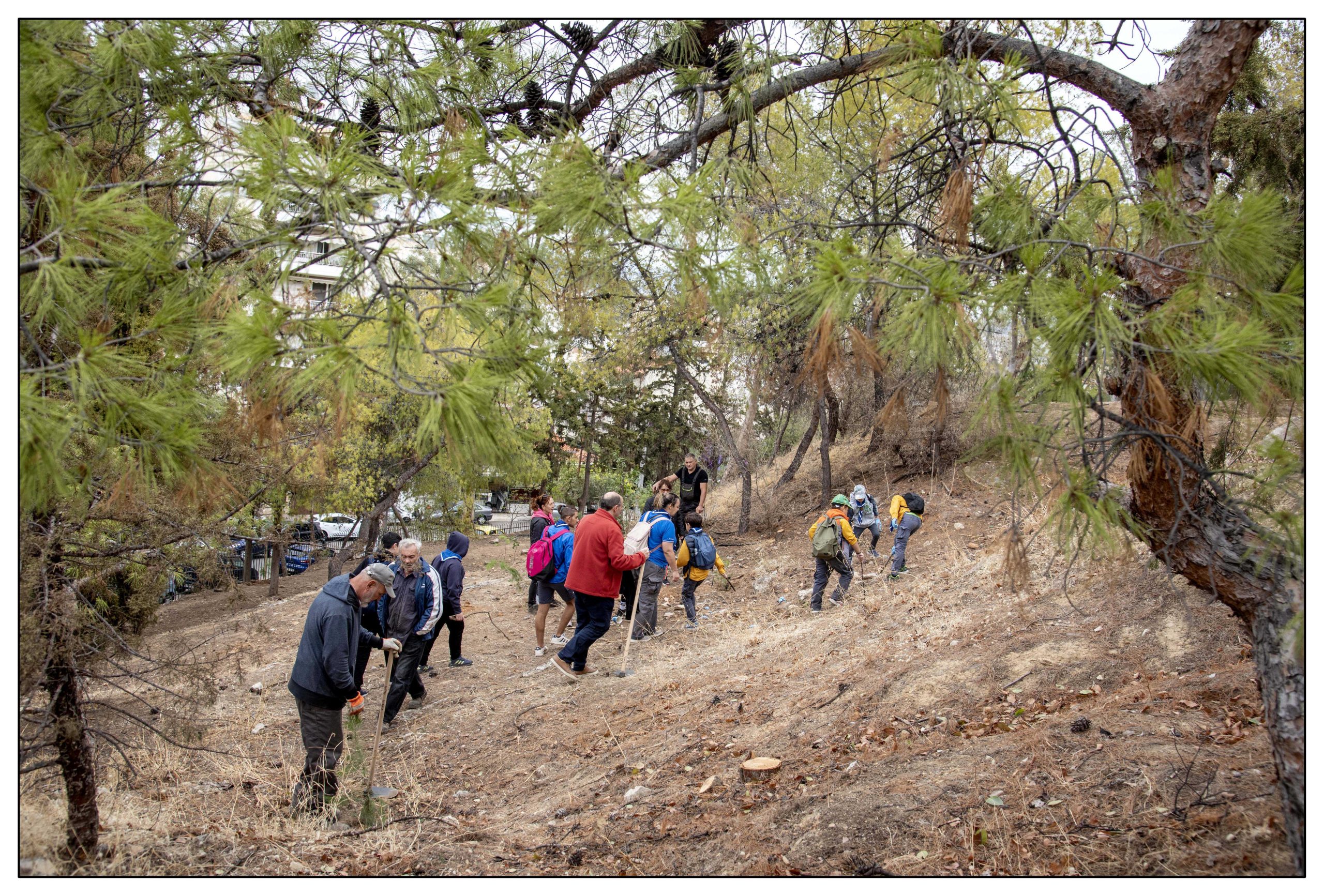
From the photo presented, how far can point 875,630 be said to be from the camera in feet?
25.8

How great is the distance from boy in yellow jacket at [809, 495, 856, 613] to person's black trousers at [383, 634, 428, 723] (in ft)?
14.2

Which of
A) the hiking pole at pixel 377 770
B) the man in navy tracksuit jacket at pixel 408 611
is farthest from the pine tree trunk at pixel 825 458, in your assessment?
the hiking pole at pixel 377 770

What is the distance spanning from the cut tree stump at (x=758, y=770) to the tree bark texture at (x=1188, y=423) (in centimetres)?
242

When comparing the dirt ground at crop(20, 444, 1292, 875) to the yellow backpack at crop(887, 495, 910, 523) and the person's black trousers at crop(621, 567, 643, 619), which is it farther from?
the yellow backpack at crop(887, 495, 910, 523)

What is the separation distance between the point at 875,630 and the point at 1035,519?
3.65 meters

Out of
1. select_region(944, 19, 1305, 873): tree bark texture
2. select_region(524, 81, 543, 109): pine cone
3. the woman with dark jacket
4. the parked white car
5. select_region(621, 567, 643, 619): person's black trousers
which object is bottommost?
the parked white car

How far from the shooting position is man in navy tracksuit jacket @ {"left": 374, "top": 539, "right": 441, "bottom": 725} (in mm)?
6102

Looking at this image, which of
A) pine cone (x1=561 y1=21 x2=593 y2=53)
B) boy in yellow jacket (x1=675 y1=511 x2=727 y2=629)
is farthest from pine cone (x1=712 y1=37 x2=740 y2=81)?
boy in yellow jacket (x1=675 y1=511 x2=727 y2=629)

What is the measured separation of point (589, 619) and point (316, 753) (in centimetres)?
276

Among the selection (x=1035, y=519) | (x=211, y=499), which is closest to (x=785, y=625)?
(x=1035, y=519)

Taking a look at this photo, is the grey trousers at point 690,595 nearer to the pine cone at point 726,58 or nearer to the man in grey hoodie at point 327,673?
the man in grey hoodie at point 327,673

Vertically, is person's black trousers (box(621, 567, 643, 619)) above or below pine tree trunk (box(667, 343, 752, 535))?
below

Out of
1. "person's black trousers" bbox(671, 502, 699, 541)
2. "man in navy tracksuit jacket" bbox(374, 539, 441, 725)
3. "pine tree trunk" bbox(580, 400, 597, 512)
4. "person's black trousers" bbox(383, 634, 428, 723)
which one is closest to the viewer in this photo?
"man in navy tracksuit jacket" bbox(374, 539, 441, 725)

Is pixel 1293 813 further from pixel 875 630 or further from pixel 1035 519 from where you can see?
pixel 1035 519
